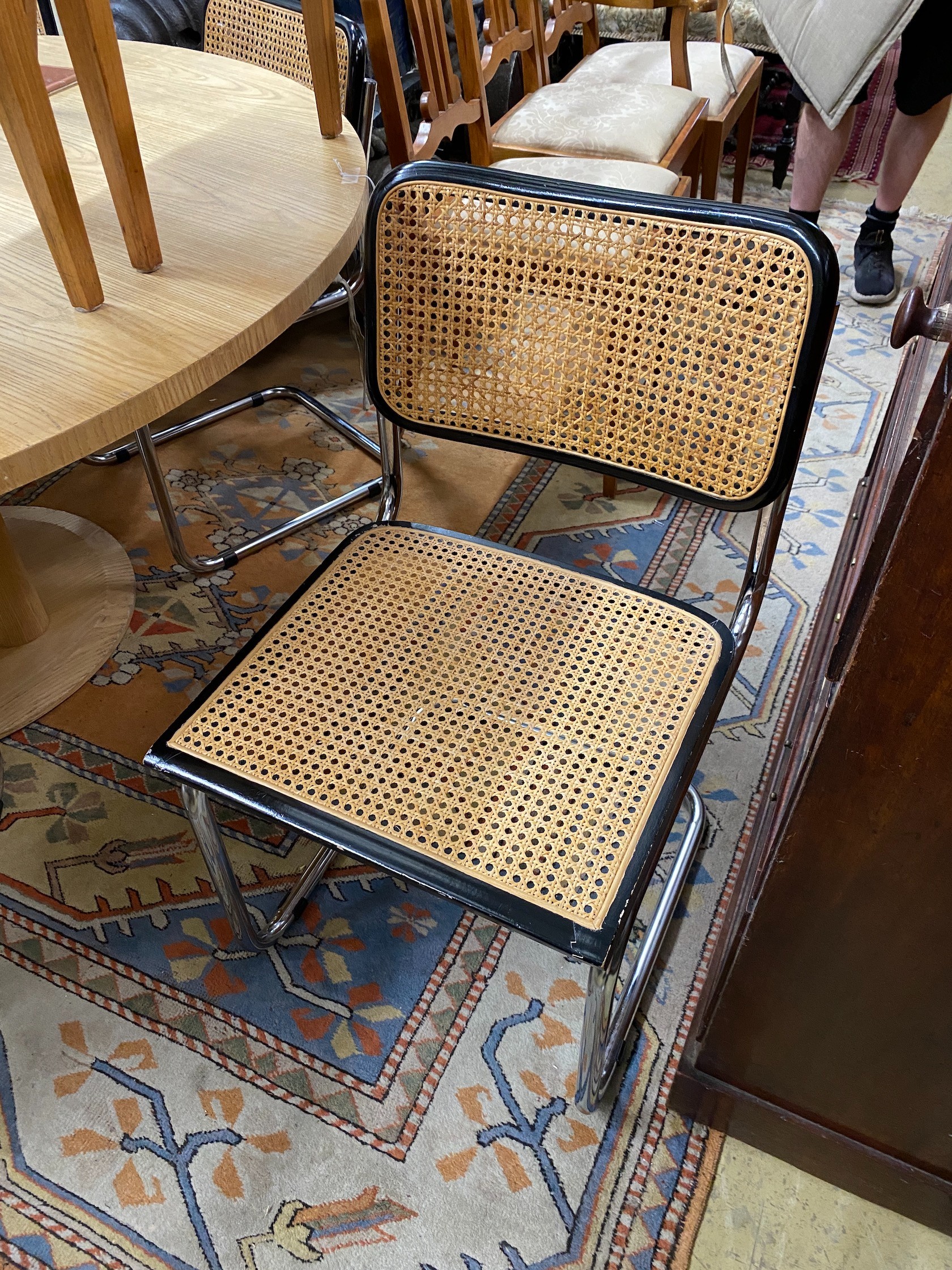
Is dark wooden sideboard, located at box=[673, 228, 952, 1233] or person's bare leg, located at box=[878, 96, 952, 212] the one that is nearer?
dark wooden sideboard, located at box=[673, 228, 952, 1233]

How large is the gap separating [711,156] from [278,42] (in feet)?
3.80

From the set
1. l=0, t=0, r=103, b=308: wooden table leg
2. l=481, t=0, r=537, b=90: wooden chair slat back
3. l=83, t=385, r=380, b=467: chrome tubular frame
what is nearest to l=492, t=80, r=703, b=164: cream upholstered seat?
l=481, t=0, r=537, b=90: wooden chair slat back

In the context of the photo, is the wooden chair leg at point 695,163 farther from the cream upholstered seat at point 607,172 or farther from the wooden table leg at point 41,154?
the wooden table leg at point 41,154

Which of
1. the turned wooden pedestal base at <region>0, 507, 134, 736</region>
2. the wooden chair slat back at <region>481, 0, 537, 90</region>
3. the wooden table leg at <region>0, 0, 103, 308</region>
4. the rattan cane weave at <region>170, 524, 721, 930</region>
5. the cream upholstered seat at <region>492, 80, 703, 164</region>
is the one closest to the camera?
the wooden table leg at <region>0, 0, 103, 308</region>

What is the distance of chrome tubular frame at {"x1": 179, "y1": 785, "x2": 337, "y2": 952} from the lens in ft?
3.08

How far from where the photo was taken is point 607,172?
6.14 feet

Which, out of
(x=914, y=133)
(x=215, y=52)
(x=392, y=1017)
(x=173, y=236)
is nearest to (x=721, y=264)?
(x=173, y=236)

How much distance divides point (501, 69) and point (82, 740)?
2601mm

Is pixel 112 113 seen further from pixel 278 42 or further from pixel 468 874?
pixel 278 42

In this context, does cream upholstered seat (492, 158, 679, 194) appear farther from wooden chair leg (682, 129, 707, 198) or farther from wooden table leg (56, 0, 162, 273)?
wooden table leg (56, 0, 162, 273)

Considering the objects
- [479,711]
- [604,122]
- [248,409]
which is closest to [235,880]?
A: [479,711]

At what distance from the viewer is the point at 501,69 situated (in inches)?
118

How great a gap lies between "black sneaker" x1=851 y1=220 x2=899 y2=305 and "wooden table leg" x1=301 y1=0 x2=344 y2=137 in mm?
1738

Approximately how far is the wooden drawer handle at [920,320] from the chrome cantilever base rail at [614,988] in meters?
0.51
